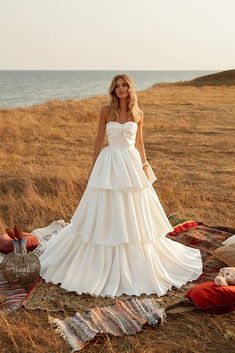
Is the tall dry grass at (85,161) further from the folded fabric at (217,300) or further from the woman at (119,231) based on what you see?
the folded fabric at (217,300)

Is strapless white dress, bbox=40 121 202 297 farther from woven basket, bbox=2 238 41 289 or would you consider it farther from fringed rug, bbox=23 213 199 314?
woven basket, bbox=2 238 41 289

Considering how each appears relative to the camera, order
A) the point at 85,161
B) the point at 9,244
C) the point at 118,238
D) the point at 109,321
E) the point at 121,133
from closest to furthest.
→ the point at 109,321, the point at 118,238, the point at 121,133, the point at 9,244, the point at 85,161

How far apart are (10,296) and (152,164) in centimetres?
786

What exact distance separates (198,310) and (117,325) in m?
0.97

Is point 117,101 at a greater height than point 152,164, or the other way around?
point 117,101

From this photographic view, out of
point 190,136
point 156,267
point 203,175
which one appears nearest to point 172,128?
point 190,136

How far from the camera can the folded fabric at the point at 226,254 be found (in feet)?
21.1

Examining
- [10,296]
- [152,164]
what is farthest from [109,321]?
[152,164]

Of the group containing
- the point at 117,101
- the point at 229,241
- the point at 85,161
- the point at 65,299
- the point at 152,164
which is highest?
the point at 117,101

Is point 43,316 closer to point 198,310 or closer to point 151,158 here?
point 198,310

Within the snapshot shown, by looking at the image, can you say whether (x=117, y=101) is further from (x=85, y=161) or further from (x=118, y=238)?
(x=85, y=161)

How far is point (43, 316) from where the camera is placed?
212 inches

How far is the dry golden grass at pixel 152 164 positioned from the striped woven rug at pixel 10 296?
135 mm

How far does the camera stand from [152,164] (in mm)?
13148
